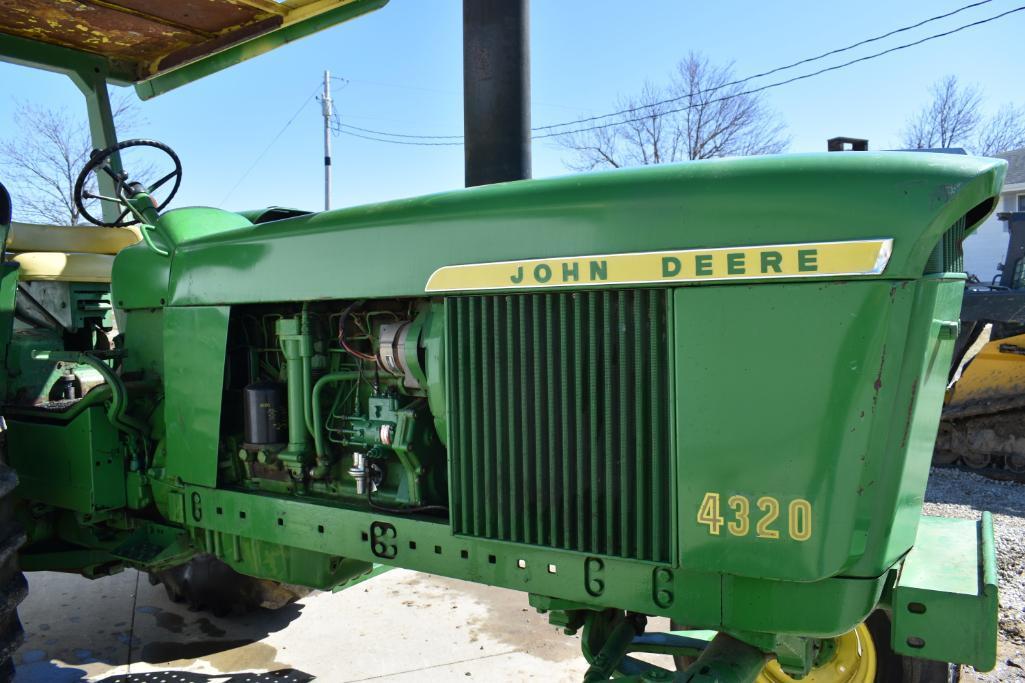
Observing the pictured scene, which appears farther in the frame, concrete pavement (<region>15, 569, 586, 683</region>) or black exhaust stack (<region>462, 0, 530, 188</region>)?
black exhaust stack (<region>462, 0, 530, 188</region>)

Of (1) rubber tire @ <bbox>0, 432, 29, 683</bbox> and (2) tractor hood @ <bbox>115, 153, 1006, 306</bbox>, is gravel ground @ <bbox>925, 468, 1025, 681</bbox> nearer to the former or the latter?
(2) tractor hood @ <bbox>115, 153, 1006, 306</bbox>

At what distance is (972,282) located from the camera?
873 cm

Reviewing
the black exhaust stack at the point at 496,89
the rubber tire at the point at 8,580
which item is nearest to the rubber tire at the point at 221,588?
the rubber tire at the point at 8,580

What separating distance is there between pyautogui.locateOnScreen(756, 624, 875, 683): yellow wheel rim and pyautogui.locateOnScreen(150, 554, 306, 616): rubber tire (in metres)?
2.34

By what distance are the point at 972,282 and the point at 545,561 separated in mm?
8042

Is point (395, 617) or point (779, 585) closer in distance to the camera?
point (779, 585)

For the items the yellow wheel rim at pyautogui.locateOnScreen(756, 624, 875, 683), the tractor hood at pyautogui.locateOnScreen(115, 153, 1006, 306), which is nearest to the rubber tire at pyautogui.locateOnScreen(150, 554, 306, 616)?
the tractor hood at pyautogui.locateOnScreen(115, 153, 1006, 306)

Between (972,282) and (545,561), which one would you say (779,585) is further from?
(972,282)

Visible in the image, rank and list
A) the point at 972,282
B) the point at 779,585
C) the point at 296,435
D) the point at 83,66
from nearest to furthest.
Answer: the point at 779,585, the point at 296,435, the point at 83,66, the point at 972,282

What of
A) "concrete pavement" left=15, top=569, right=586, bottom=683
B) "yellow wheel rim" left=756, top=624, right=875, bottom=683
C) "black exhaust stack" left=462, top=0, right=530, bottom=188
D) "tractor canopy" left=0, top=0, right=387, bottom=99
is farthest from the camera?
"black exhaust stack" left=462, top=0, right=530, bottom=188

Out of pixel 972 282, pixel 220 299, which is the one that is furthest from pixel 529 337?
pixel 972 282

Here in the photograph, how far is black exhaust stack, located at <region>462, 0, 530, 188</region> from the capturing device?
205 inches

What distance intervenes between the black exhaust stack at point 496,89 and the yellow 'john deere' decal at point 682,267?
3.06 m

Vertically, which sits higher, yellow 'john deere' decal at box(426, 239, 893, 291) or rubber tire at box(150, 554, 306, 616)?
yellow 'john deere' decal at box(426, 239, 893, 291)
